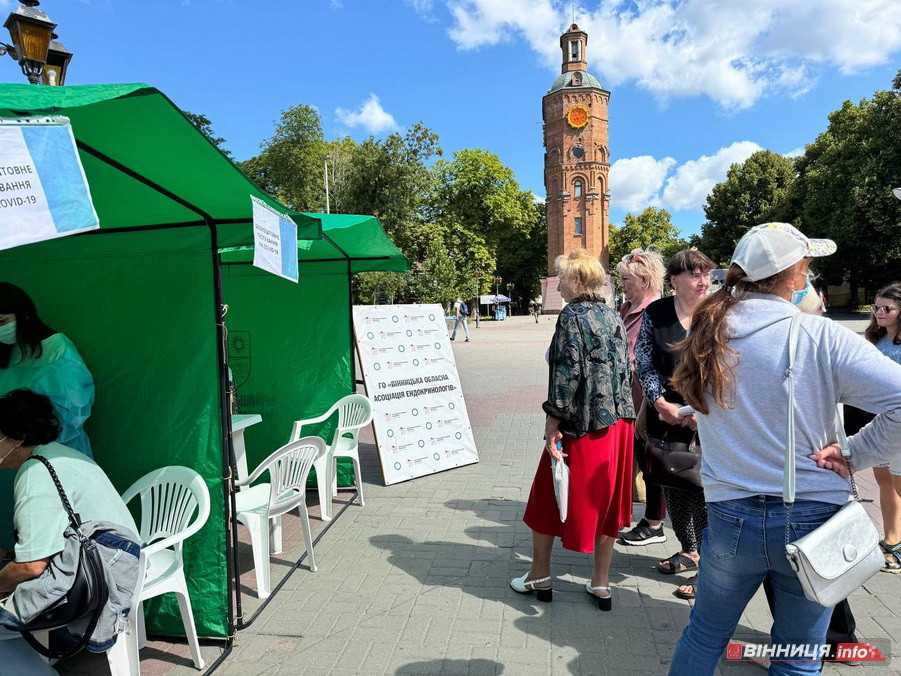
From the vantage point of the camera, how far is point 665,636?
305 cm

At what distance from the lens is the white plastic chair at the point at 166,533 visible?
→ 8.68ft

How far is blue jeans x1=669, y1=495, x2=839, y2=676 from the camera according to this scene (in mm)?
1702

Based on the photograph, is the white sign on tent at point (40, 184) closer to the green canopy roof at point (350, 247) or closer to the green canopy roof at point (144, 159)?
the green canopy roof at point (144, 159)

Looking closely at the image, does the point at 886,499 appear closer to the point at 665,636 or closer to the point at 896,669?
the point at 896,669

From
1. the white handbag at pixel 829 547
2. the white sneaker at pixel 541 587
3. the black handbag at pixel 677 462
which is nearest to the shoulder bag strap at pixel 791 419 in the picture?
the white handbag at pixel 829 547

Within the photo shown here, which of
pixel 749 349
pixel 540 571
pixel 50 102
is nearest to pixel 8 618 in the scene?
pixel 50 102

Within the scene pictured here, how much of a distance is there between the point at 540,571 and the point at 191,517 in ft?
6.63

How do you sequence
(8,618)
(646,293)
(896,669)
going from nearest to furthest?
(8,618), (896,669), (646,293)

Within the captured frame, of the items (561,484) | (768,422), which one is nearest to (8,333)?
(561,484)

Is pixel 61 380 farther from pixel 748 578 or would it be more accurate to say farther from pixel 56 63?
pixel 56 63

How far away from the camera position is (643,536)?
4.27 m

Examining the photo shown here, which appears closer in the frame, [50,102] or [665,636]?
[50,102]

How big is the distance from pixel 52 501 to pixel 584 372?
244 centimetres

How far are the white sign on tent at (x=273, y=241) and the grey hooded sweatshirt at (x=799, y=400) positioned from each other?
82.3 inches
